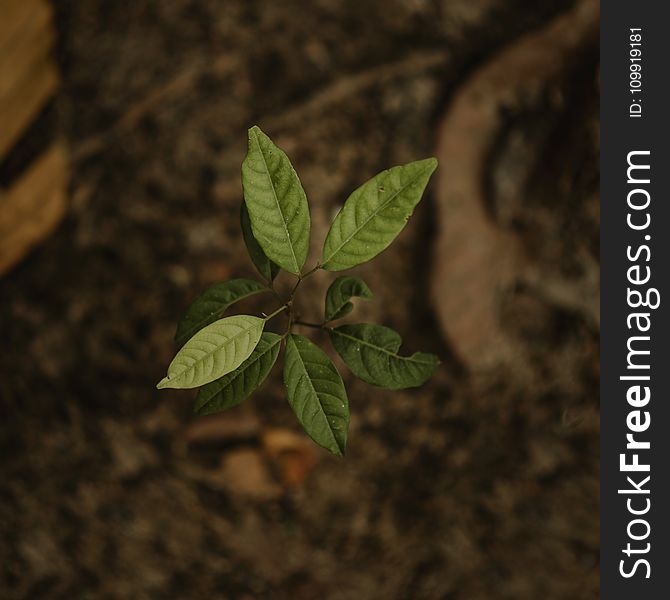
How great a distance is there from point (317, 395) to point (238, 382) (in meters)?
0.10

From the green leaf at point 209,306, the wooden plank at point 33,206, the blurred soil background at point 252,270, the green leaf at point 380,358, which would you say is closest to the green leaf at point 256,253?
the green leaf at point 209,306

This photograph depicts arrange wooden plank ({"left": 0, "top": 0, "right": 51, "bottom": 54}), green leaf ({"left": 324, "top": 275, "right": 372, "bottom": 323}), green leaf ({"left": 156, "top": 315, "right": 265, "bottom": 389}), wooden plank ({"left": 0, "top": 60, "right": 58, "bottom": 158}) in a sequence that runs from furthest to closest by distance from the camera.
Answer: wooden plank ({"left": 0, "top": 60, "right": 58, "bottom": 158}) < wooden plank ({"left": 0, "top": 0, "right": 51, "bottom": 54}) < green leaf ({"left": 324, "top": 275, "right": 372, "bottom": 323}) < green leaf ({"left": 156, "top": 315, "right": 265, "bottom": 389})

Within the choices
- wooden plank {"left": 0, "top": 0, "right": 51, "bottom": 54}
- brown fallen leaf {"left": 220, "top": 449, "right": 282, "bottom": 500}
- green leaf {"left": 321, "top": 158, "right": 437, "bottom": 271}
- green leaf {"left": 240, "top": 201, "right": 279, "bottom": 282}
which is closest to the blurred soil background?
brown fallen leaf {"left": 220, "top": 449, "right": 282, "bottom": 500}

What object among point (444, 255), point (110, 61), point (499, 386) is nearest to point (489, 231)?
point (444, 255)

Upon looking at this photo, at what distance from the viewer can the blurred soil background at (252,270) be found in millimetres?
1950

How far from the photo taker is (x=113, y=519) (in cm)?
198

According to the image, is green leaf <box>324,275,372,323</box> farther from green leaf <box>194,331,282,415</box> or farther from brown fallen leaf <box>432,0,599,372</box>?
brown fallen leaf <box>432,0,599,372</box>

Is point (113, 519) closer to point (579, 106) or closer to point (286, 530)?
point (286, 530)

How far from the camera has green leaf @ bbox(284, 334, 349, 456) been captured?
0.93 m

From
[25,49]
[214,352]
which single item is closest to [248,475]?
[214,352]

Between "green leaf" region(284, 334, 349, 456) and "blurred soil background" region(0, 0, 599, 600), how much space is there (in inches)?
37.6

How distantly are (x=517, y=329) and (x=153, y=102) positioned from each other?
1.22m

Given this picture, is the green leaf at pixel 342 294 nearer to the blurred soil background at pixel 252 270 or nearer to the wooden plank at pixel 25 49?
the blurred soil background at pixel 252 270

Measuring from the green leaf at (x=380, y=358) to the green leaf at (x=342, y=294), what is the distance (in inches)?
1.2
